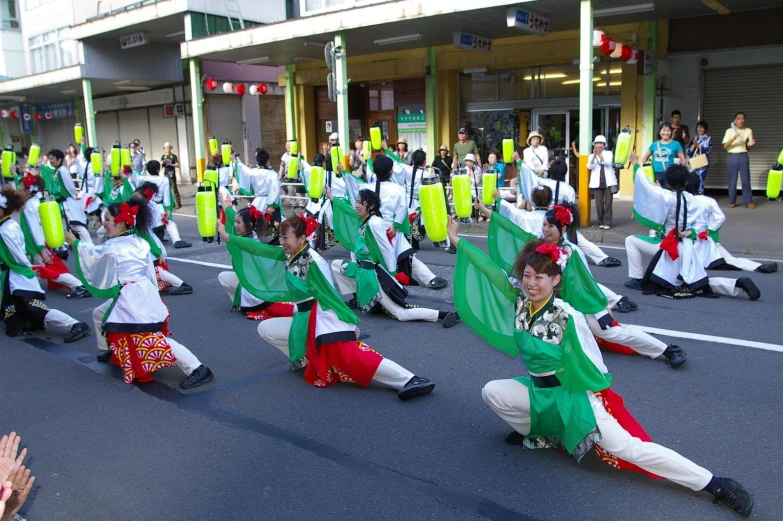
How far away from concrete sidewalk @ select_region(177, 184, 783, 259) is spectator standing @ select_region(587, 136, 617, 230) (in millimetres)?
420

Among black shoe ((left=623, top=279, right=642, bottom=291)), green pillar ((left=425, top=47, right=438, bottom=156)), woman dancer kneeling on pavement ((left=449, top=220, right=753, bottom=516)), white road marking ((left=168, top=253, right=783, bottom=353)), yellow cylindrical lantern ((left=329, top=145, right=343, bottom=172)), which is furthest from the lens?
green pillar ((left=425, top=47, right=438, bottom=156))

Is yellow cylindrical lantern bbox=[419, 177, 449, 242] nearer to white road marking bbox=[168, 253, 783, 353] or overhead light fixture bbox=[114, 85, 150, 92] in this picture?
white road marking bbox=[168, 253, 783, 353]

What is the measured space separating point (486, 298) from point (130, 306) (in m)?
2.51

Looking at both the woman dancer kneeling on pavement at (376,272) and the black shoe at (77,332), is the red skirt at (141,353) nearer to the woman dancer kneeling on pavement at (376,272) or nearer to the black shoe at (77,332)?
the black shoe at (77,332)

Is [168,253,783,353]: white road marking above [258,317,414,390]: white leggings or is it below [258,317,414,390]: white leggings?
below

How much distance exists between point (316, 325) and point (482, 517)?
5.94 feet

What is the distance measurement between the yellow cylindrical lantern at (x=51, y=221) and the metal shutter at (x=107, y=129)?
22.0 m

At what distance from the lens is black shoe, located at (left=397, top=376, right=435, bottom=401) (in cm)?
441

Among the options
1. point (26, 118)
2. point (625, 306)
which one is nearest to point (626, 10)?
point (625, 306)

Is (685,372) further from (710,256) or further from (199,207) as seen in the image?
(199,207)

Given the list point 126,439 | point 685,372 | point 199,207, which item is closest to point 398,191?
point 199,207

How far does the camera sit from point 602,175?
10.5 meters

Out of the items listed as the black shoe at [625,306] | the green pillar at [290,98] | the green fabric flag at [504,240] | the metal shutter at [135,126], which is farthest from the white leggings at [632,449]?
the metal shutter at [135,126]

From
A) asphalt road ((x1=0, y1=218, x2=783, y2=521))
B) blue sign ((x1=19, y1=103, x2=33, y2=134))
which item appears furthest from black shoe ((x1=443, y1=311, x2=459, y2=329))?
blue sign ((x1=19, y1=103, x2=33, y2=134))
